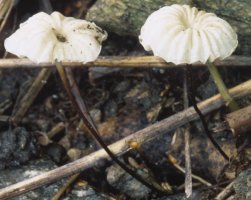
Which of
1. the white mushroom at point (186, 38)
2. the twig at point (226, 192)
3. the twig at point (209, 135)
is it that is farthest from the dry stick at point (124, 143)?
the white mushroom at point (186, 38)

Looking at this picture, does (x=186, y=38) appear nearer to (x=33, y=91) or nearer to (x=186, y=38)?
(x=186, y=38)

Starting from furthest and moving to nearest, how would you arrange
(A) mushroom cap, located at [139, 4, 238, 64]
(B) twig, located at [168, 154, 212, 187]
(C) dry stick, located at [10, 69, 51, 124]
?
1. (C) dry stick, located at [10, 69, 51, 124]
2. (B) twig, located at [168, 154, 212, 187]
3. (A) mushroom cap, located at [139, 4, 238, 64]

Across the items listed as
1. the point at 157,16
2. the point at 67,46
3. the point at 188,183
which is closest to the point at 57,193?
the point at 188,183

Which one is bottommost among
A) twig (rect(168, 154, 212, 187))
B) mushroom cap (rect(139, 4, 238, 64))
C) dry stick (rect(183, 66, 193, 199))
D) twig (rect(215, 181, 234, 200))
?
twig (rect(168, 154, 212, 187))

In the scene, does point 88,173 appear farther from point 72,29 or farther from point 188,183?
point 72,29

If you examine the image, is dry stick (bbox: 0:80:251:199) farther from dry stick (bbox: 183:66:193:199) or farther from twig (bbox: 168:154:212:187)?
twig (bbox: 168:154:212:187)

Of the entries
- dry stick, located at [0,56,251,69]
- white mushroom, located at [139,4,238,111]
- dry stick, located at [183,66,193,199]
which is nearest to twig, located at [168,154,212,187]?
dry stick, located at [183,66,193,199]
